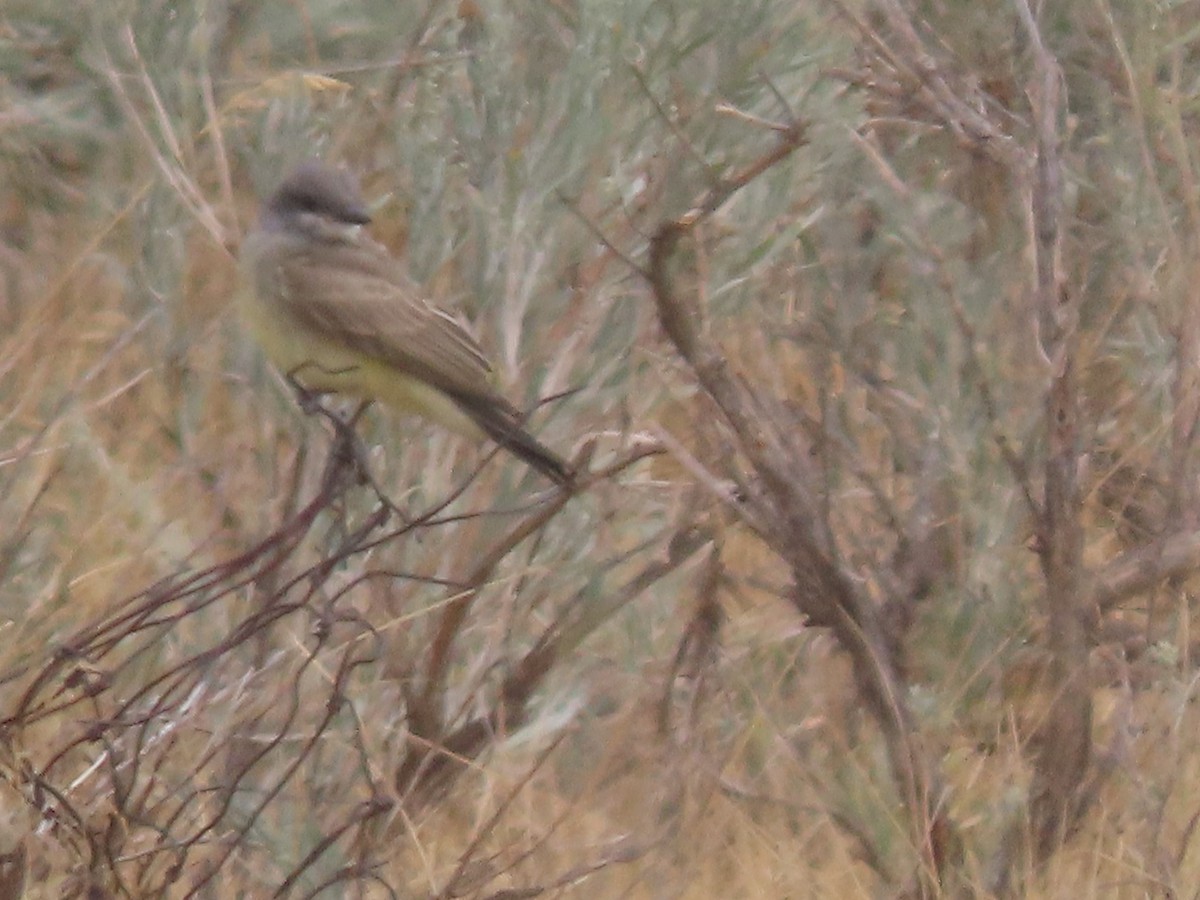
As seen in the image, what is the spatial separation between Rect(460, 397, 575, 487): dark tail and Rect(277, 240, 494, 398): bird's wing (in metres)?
0.03

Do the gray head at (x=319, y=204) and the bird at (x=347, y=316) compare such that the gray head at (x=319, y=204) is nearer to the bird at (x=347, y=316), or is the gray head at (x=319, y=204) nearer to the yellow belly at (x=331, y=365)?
the bird at (x=347, y=316)

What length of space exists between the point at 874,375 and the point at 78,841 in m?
2.10

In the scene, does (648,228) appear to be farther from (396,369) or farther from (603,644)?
(603,644)

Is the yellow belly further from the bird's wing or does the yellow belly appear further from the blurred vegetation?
the blurred vegetation

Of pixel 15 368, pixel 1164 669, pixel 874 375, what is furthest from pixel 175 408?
pixel 1164 669

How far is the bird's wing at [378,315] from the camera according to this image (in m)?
3.51

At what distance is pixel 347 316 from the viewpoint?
370 centimetres

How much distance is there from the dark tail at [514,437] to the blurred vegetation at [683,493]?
9 cm

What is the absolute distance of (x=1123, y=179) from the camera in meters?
A: 4.22

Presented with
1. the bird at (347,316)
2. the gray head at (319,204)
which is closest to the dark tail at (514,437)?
the bird at (347,316)

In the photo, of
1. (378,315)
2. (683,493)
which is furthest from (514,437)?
(683,493)

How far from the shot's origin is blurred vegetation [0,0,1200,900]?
359cm

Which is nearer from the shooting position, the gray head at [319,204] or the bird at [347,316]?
the bird at [347,316]

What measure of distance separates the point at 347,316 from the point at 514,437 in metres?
0.70
